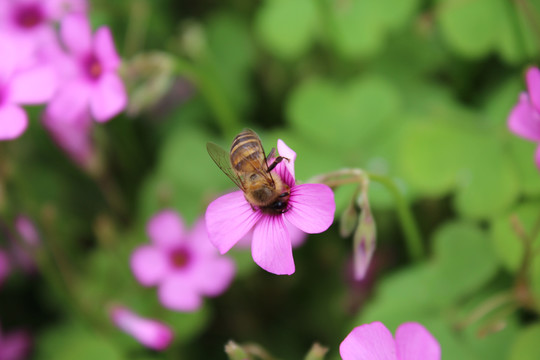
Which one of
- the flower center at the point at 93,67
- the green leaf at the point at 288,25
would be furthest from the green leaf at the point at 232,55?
the flower center at the point at 93,67

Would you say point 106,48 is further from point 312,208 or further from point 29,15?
point 312,208

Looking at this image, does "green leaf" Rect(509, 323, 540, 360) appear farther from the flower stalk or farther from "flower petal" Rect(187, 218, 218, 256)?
"flower petal" Rect(187, 218, 218, 256)

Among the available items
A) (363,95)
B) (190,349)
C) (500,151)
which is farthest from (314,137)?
(190,349)

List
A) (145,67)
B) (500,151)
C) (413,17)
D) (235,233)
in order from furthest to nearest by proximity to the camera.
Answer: (413,17)
(500,151)
(145,67)
(235,233)

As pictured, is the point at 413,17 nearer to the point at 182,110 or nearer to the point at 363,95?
the point at 363,95

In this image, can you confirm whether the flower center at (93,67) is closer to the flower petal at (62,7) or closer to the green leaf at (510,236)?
the flower petal at (62,7)
